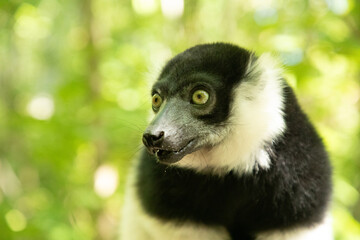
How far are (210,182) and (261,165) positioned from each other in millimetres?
319

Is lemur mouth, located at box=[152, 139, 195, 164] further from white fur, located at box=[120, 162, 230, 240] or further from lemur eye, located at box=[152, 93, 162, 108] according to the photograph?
white fur, located at box=[120, 162, 230, 240]

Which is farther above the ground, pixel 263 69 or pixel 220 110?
pixel 263 69

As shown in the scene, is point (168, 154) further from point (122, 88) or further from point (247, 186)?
point (122, 88)

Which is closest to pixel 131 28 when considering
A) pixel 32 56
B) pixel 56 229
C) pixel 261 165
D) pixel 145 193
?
pixel 56 229

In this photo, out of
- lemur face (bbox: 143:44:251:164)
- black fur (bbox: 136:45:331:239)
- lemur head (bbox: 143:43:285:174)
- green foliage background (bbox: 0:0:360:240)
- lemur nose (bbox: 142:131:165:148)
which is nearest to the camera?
lemur nose (bbox: 142:131:165:148)

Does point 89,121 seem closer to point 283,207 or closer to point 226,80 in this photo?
point 226,80

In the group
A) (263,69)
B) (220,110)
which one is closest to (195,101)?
(220,110)

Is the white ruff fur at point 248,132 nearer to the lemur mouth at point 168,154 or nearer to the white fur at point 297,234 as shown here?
the lemur mouth at point 168,154

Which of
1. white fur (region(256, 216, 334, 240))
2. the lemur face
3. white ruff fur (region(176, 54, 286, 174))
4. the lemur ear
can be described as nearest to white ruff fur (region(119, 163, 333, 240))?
white fur (region(256, 216, 334, 240))

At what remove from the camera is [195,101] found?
2.04 metres

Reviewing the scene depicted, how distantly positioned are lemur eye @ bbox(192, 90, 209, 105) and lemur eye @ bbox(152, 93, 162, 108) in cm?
26

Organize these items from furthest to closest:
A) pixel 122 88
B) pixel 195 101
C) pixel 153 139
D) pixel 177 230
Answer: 1. pixel 122 88
2. pixel 177 230
3. pixel 195 101
4. pixel 153 139

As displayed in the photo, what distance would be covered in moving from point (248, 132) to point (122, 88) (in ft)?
10.3

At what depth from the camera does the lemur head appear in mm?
2002
